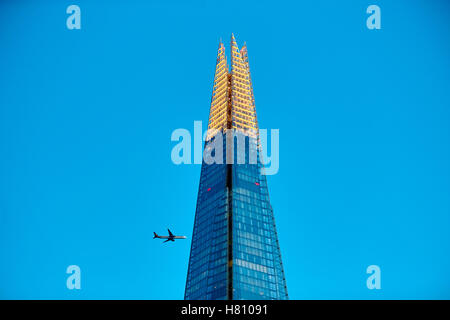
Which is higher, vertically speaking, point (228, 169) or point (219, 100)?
point (219, 100)
